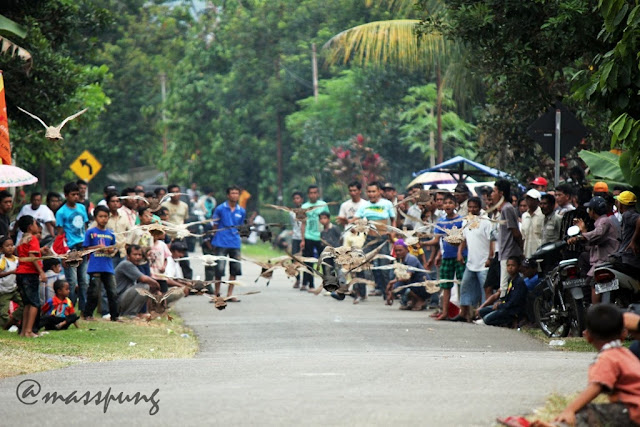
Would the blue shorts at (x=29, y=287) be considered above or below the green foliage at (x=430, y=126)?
below

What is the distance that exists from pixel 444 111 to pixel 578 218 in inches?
1077

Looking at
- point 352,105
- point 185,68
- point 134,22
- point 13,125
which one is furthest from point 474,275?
point 134,22

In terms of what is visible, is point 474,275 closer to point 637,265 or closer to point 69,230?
point 637,265

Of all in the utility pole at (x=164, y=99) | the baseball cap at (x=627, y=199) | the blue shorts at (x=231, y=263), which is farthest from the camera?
the utility pole at (x=164, y=99)

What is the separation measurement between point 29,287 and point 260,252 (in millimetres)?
26032

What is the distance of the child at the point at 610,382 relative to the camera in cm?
693

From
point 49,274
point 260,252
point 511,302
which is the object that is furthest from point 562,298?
point 260,252

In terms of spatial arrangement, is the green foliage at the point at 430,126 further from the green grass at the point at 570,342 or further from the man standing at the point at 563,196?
the green grass at the point at 570,342

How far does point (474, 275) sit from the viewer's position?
54.7 feet

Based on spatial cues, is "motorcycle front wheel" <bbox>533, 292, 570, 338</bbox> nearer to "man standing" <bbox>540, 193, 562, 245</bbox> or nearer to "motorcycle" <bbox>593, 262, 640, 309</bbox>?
"man standing" <bbox>540, 193, 562, 245</bbox>

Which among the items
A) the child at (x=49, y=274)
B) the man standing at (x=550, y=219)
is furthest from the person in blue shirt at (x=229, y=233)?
the man standing at (x=550, y=219)

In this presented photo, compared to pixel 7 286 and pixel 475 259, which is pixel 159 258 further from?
pixel 475 259

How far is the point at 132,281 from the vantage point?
1767 cm

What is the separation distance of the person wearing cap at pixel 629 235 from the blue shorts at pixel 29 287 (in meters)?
6.93
